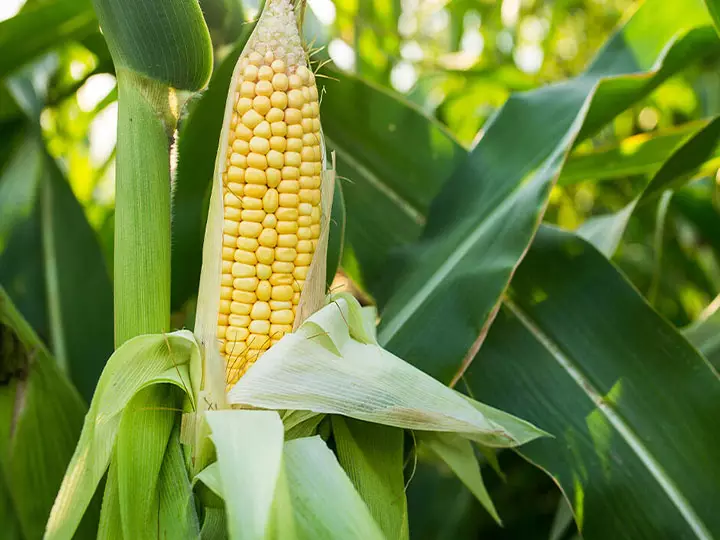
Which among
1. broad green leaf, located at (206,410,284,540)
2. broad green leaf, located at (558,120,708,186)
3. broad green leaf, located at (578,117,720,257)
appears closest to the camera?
broad green leaf, located at (206,410,284,540)

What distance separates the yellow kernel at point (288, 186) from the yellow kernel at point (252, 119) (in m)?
0.05

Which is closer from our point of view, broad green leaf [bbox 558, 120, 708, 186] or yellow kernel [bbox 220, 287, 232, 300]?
yellow kernel [bbox 220, 287, 232, 300]

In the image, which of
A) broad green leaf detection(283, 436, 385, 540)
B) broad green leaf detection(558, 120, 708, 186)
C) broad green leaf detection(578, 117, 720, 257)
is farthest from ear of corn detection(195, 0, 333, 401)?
broad green leaf detection(558, 120, 708, 186)

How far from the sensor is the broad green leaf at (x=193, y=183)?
0.82m

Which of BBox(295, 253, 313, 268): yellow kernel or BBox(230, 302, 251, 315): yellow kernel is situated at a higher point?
BBox(295, 253, 313, 268): yellow kernel

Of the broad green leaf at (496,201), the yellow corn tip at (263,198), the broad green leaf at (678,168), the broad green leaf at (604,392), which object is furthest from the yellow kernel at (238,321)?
the broad green leaf at (678,168)

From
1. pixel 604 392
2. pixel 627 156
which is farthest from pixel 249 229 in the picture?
pixel 627 156

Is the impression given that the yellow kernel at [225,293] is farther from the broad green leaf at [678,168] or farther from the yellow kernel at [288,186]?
the broad green leaf at [678,168]

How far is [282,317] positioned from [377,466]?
0.45 feet

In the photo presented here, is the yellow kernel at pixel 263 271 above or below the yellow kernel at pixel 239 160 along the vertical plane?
below

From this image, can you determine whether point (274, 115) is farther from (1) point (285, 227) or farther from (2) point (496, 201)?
(2) point (496, 201)

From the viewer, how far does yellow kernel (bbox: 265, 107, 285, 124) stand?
52 cm

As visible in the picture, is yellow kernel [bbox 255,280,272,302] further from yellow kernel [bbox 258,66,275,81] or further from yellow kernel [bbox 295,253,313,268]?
yellow kernel [bbox 258,66,275,81]

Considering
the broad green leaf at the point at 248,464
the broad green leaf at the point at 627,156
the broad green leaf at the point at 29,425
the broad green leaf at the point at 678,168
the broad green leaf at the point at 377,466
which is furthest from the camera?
the broad green leaf at the point at 627,156
